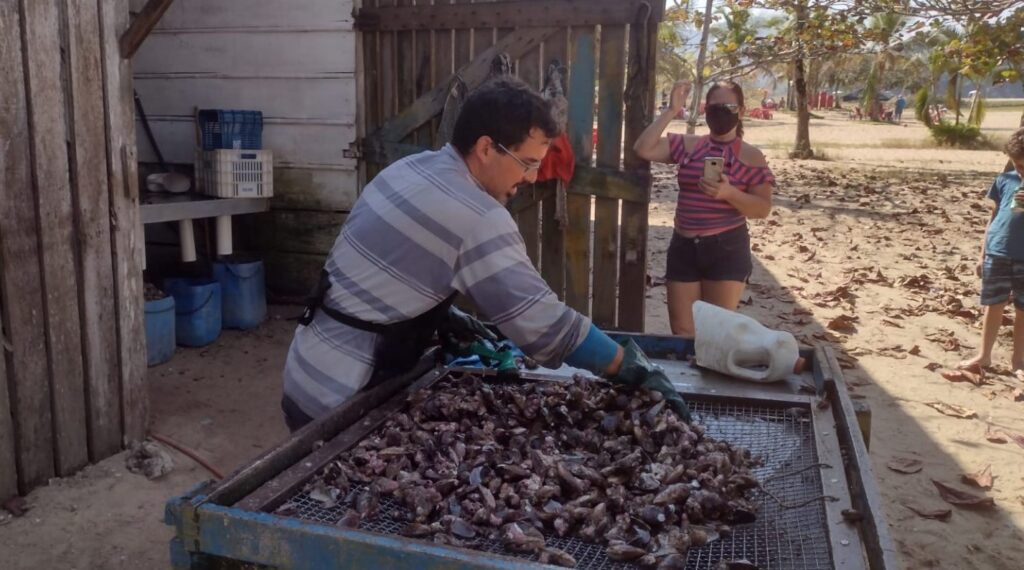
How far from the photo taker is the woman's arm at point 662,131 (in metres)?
5.08

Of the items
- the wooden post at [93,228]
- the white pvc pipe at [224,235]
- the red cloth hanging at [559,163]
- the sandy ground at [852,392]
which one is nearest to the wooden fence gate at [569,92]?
the red cloth hanging at [559,163]

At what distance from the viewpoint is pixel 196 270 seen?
6969 mm

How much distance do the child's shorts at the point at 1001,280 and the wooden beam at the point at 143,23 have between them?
217 inches

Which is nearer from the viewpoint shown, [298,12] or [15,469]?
[15,469]

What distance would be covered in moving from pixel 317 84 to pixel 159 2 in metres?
2.14

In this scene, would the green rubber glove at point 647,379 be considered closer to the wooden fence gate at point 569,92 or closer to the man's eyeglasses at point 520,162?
the man's eyeglasses at point 520,162

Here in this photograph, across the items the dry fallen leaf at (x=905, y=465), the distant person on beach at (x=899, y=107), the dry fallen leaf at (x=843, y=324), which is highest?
the distant person on beach at (x=899, y=107)

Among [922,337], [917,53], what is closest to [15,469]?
[922,337]

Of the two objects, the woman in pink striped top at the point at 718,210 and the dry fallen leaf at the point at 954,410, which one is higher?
the woman in pink striped top at the point at 718,210

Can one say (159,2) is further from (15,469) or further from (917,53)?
(917,53)

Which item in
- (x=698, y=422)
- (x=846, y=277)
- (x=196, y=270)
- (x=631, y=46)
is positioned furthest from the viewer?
(x=846, y=277)

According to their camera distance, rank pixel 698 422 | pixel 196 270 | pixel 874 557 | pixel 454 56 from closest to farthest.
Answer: pixel 874 557, pixel 698 422, pixel 454 56, pixel 196 270

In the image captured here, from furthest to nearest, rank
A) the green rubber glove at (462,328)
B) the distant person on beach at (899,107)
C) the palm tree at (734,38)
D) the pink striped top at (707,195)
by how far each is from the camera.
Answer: the distant person on beach at (899,107), the palm tree at (734,38), the pink striped top at (707,195), the green rubber glove at (462,328)

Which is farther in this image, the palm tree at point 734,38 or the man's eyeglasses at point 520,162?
the palm tree at point 734,38
